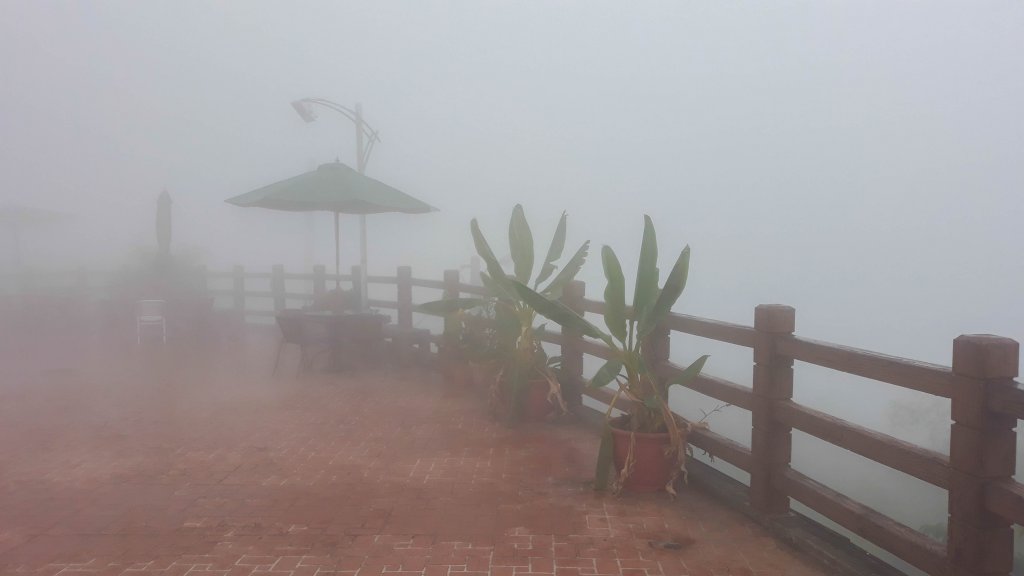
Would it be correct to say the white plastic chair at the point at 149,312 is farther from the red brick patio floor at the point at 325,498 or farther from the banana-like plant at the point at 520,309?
Answer: the banana-like plant at the point at 520,309

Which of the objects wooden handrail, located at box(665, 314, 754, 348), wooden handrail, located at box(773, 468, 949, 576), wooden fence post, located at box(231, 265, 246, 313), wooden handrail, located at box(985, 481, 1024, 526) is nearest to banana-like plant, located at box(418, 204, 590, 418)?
wooden handrail, located at box(665, 314, 754, 348)

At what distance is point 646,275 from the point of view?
12.5 feet

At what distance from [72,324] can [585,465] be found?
464 inches

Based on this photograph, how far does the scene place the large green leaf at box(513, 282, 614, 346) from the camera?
379cm

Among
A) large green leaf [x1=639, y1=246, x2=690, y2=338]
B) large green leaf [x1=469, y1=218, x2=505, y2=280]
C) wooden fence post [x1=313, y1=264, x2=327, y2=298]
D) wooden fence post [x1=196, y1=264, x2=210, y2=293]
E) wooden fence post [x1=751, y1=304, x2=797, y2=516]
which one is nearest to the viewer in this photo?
wooden fence post [x1=751, y1=304, x2=797, y2=516]

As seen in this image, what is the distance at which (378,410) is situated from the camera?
5863mm

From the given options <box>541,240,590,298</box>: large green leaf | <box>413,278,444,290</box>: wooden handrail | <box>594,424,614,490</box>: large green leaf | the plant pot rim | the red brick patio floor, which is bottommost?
the red brick patio floor

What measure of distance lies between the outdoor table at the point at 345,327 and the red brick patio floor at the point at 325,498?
3.72 ft

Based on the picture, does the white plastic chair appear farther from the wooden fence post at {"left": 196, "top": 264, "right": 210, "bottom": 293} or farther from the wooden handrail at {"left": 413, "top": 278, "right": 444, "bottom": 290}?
the wooden handrail at {"left": 413, "top": 278, "right": 444, "bottom": 290}

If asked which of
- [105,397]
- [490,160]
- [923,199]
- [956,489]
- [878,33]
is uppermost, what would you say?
[878,33]

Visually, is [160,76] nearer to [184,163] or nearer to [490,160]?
[184,163]

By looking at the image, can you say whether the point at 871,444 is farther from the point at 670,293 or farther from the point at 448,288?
the point at 448,288

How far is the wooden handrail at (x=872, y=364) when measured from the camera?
2.39 m

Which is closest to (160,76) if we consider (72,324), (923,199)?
(72,324)
